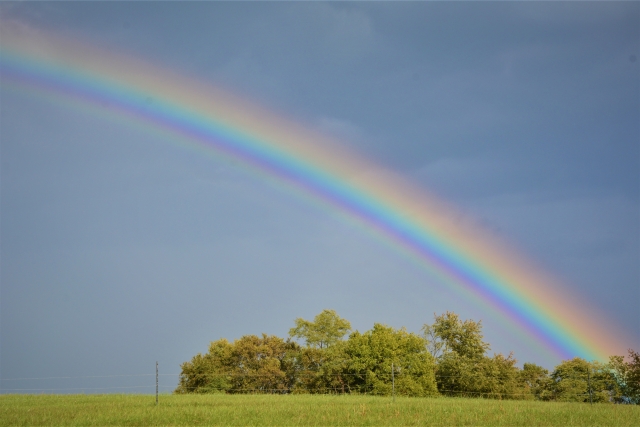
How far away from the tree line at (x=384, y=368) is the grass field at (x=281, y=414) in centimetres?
2634

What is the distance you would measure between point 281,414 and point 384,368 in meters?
34.1

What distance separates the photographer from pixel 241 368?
7150 centimetres

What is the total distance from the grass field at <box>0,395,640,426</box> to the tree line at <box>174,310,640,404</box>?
26.3 meters

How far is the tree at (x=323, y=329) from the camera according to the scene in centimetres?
8231

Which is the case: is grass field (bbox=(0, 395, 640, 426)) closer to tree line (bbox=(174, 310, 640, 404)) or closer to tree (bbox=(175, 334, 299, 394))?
tree line (bbox=(174, 310, 640, 404))

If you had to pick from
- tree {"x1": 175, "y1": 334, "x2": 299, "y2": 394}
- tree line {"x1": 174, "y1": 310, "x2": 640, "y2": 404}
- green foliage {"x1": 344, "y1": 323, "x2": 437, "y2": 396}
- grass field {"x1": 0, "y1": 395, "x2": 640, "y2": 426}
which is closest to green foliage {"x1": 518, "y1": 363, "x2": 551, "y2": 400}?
tree line {"x1": 174, "y1": 310, "x2": 640, "y2": 404}

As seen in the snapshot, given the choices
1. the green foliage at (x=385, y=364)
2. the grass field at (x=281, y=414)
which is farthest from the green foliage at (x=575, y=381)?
the grass field at (x=281, y=414)

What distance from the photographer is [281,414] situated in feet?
74.7

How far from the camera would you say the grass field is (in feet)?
68.1

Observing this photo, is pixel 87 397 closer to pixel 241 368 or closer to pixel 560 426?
pixel 560 426

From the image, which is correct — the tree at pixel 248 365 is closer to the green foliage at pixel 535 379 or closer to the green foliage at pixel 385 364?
the green foliage at pixel 385 364

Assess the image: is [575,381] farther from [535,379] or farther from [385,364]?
[385,364]

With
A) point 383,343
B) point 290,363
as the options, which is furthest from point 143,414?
point 290,363

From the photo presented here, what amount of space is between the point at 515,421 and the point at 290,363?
57.1 m
